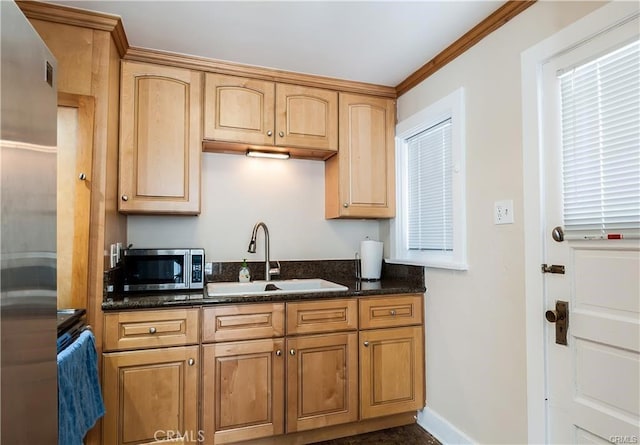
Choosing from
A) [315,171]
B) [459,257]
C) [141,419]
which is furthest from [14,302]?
[315,171]

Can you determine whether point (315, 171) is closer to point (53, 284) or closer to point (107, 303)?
point (107, 303)

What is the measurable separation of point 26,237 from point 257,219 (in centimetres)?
204

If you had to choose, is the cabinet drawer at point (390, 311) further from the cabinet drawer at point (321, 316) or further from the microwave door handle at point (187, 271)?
the microwave door handle at point (187, 271)

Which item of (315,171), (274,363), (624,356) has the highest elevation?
(315,171)

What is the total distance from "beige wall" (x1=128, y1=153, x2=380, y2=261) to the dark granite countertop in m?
0.08

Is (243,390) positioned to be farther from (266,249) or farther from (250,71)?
(250,71)

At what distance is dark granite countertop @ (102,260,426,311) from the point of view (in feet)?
6.35

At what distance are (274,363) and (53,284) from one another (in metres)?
1.45

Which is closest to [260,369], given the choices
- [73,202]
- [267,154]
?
[73,202]

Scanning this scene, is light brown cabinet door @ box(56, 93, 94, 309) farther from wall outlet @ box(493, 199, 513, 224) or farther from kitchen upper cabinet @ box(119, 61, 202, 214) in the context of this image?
wall outlet @ box(493, 199, 513, 224)

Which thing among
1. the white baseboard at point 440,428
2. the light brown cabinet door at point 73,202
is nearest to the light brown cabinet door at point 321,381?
the white baseboard at point 440,428

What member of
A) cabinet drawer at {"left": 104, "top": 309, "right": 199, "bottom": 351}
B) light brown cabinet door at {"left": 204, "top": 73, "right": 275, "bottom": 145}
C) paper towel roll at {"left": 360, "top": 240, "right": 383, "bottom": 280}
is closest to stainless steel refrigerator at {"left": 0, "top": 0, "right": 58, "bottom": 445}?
cabinet drawer at {"left": 104, "top": 309, "right": 199, "bottom": 351}

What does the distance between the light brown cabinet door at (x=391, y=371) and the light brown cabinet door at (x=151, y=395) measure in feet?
3.27

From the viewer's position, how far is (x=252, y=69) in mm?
2434
